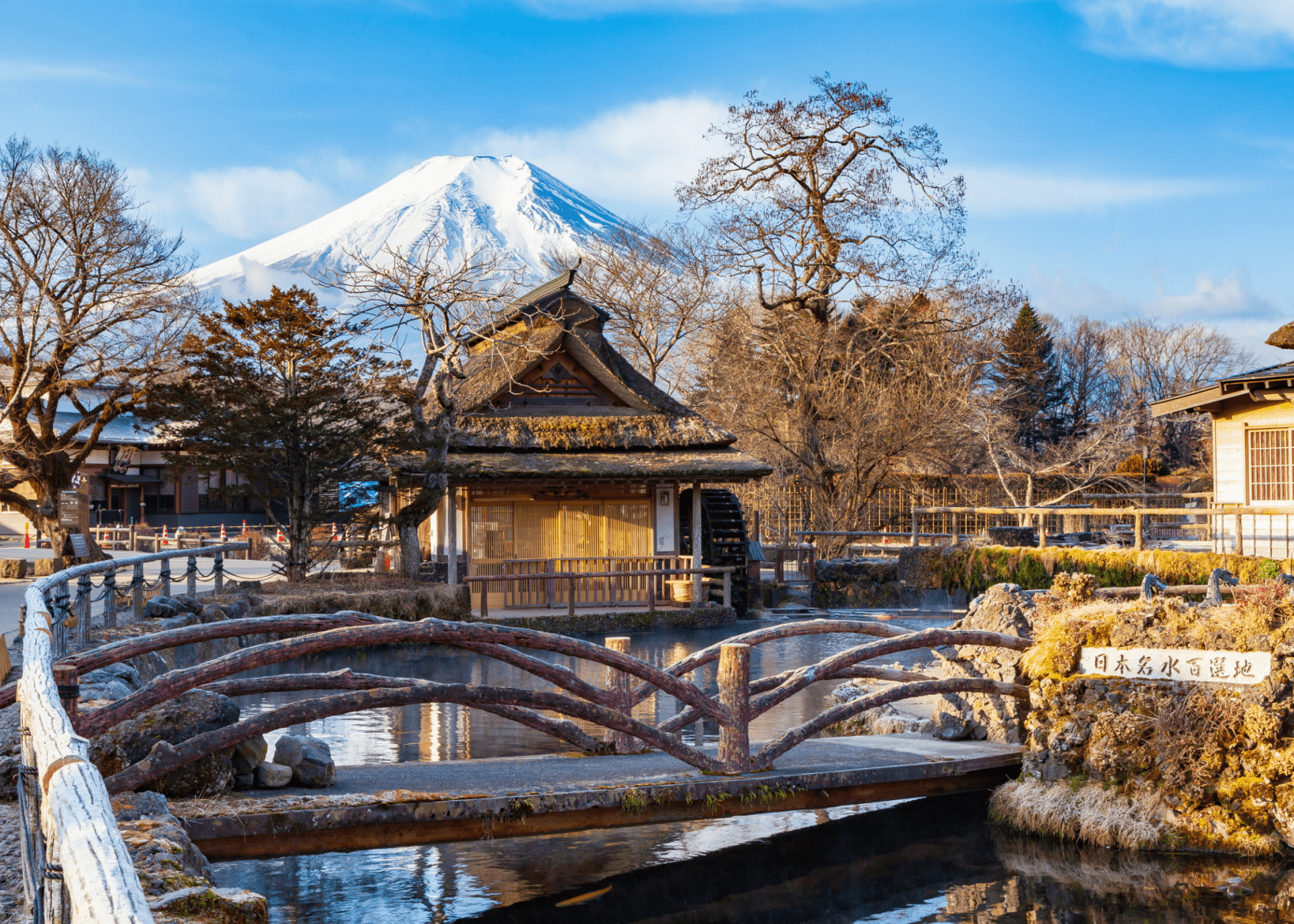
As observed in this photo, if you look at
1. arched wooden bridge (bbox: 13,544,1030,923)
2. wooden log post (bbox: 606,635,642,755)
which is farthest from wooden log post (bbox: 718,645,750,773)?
wooden log post (bbox: 606,635,642,755)

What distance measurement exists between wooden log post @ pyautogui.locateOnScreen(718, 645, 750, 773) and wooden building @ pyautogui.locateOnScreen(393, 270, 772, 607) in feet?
44.0

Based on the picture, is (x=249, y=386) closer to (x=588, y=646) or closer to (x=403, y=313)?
(x=403, y=313)

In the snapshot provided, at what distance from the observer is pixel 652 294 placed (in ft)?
117

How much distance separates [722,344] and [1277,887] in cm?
2597

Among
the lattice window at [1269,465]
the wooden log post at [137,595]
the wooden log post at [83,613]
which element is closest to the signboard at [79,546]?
the wooden log post at [137,595]

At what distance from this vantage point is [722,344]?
32.0 m

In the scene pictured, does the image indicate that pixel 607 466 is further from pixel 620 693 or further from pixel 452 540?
pixel 620 693

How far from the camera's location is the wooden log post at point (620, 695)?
7641 mm

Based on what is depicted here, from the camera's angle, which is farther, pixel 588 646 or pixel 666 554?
pixel 666 554

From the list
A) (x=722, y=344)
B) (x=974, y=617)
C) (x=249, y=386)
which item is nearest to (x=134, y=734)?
(x=974, y=617)

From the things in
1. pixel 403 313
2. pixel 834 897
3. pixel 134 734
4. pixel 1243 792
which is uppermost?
pixel 403 313

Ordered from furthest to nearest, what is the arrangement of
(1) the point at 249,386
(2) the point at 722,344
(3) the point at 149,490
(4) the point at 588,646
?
(3) the point at 149,490
(2) the point at 722,344
(1) the point at 249,386
(4) the point at 588,646

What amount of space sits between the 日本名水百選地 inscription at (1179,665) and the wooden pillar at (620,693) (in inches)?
126

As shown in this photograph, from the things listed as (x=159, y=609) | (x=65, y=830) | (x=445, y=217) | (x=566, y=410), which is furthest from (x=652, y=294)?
(x=445, y=217)
